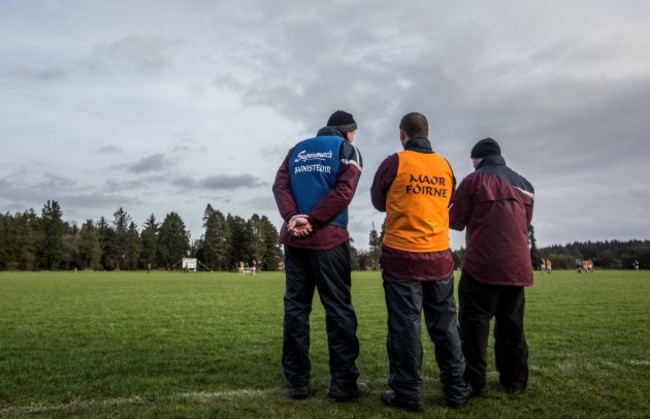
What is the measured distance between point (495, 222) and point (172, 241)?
12383 centimetres

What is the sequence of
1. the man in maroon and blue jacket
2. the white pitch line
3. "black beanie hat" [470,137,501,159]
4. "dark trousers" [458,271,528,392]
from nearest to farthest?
the white pitch line < the man in maroon and blue jacket < "dark trousers" [458,271,528,392] < "black beanie hat" [470,137,501,159]

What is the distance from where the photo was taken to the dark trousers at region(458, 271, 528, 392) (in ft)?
15.0

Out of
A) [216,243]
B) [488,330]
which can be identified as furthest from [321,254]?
[216,243]

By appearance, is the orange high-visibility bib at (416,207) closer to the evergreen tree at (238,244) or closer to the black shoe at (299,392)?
the black shoe at (299,392)

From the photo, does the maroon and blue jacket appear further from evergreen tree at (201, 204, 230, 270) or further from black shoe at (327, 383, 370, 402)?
evergreen tree at (201, 204, 230, 270)

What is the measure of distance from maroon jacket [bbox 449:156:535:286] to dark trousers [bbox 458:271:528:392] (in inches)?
5.9

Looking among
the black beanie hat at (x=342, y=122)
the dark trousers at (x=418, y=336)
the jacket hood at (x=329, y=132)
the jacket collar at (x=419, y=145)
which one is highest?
the black beanie hat at (x=342, y=122)

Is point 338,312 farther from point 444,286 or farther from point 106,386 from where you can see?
point 106,386

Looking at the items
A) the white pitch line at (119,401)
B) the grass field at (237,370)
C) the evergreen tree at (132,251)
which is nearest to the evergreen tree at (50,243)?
the evergreen tree at (132,251)

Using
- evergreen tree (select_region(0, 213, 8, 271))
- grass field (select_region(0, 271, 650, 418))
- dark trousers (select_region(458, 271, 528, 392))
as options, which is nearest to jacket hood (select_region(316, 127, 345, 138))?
dark trousers (select_region(458, 271, 528, 392))

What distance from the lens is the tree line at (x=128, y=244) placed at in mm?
101125

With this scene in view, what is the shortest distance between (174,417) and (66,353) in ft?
13.3

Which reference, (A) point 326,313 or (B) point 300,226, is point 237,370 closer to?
(A) point 326,313

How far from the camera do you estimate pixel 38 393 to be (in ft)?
15.2
